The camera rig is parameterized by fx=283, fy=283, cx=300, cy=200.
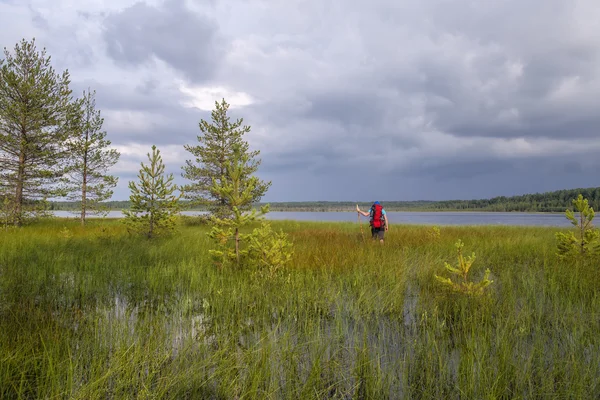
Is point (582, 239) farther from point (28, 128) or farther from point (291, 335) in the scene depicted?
point (28, 128)

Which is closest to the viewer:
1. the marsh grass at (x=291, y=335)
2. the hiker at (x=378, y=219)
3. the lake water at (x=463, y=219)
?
the marsh grass at (x=291, y=335)

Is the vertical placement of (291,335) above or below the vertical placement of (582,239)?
below

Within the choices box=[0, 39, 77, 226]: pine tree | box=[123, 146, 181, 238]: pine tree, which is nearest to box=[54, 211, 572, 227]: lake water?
box=[0, 39, 77, 226]: pine tree

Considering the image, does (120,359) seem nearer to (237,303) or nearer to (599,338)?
(237,303)

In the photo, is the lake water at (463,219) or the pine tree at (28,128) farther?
the lake water at (463,219)

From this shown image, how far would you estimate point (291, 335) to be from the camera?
3.70 metres

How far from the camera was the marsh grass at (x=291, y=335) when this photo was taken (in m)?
2.69

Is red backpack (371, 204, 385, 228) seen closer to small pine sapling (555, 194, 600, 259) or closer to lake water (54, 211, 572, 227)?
small pine sapling (555, 194, 600, 259)

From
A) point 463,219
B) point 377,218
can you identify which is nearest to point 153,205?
point 377,218

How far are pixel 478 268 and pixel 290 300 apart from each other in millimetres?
6080

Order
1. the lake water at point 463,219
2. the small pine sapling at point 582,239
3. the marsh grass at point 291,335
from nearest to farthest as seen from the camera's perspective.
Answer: the marsh grass at point 291,335 → the small pine sapling at point 582,239 → the lake water at point 463,219

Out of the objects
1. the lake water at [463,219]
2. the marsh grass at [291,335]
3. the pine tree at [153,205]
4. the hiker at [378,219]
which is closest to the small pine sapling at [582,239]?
the marsh grass at [291,335]

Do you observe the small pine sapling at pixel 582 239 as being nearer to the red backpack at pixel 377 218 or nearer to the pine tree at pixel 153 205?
the red backpack at pixel 377 218

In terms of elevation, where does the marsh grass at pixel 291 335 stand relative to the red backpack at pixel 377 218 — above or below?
below
